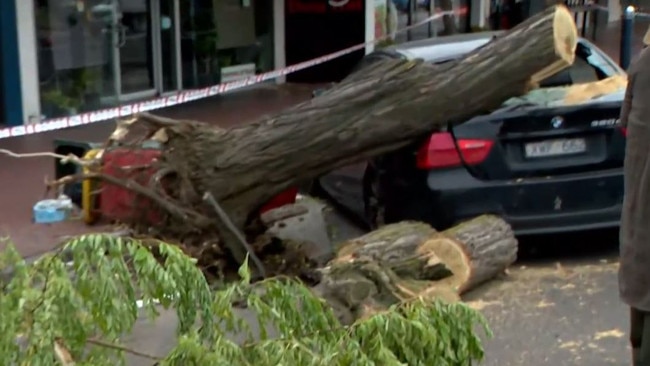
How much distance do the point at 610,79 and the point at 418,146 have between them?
161 cm

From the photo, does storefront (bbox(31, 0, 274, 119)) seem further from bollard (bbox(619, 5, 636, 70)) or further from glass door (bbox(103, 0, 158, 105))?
bollard (bbox(619, 5, 636, 70))

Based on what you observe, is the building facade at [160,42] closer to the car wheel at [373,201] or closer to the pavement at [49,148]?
the pavement at [49,148]

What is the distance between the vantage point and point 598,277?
7.39 metres

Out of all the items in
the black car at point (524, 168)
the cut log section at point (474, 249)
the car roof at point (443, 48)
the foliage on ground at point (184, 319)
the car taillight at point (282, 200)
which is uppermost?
the car roof at point (443, 48)

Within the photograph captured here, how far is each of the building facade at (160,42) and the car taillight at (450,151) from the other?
22.0 ft

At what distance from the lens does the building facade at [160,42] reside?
12.7m

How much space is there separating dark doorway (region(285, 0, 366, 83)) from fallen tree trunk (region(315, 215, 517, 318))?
10.4 meters

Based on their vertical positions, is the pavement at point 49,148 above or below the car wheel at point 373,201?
below

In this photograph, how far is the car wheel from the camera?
7.91 metres

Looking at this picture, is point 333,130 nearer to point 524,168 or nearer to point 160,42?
point 524,168

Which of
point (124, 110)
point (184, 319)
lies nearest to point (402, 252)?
point (184, 319)

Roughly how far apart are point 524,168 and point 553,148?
24 centimetres

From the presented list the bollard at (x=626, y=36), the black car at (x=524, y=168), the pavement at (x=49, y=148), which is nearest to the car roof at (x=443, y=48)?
the black car at (x=524, y=168)

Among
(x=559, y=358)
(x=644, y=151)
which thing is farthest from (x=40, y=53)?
(x=644, y=151)
